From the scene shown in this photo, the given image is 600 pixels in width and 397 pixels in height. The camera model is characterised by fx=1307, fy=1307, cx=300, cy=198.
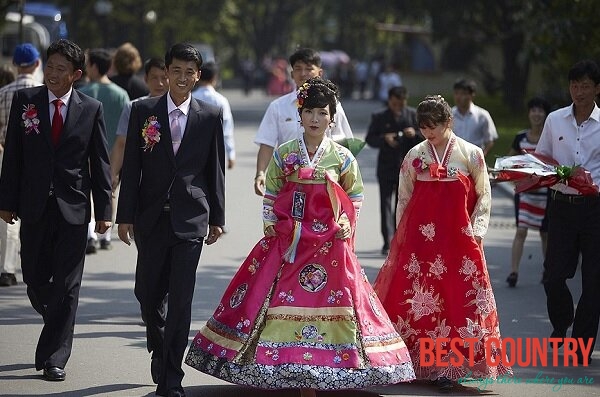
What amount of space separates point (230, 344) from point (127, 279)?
5.14 meters

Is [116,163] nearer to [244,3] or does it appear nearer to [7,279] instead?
[7,279]

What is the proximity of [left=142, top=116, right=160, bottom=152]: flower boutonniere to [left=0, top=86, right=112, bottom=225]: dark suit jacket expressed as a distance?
641mm

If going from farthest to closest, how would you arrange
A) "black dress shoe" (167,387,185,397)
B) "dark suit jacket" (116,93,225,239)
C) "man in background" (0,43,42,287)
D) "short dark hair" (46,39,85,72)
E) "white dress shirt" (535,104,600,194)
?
1. "man in background" (0,43,42,287)
2. "white dress shirt" (535,104,600,194)
3. "short dark hair" (46,39,85,72)
4. "dark suit jacket" (116,93,225,239)
5. "black dress shoe" (167,387,185,397)

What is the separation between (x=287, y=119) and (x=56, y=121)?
2.40 metres

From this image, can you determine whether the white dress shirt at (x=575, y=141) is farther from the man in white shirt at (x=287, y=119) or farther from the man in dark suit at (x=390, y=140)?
the man in dark suit at (x=390, y=140)

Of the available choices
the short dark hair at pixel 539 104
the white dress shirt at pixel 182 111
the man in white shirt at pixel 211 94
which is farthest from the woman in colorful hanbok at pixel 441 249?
the man in white shirt at pixel 211 94

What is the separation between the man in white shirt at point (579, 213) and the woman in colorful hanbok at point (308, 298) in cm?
198

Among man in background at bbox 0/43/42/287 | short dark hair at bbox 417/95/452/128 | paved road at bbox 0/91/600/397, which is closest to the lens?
paved road at bbox 0/91/600/397

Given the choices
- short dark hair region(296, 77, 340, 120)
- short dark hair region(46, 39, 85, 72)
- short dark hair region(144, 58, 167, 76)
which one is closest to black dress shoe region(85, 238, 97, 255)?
short dark hair region(144, 58, 167, 76)

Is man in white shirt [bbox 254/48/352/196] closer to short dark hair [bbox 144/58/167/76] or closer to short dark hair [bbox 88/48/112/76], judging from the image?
short dark hair [bbox 144/58/167/76]

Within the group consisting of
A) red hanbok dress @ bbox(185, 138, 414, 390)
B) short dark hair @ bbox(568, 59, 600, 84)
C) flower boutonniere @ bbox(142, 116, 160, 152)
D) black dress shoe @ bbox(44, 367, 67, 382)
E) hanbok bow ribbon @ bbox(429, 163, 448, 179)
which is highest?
short dark hair @ bbox(568, 59, 600, 84)

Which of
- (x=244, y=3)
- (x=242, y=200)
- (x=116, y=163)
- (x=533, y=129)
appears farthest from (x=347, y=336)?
(x=244, y=3)

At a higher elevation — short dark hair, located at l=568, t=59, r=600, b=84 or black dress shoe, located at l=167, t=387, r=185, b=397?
short dark hair, located at l=568, t=59, r=600, b=84

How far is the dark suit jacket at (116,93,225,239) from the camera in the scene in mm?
7547
